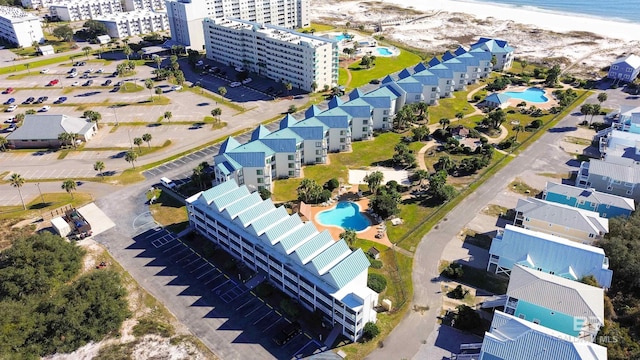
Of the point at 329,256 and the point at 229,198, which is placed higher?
the point at 229,198

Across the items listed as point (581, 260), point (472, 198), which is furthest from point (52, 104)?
point (581, 260)

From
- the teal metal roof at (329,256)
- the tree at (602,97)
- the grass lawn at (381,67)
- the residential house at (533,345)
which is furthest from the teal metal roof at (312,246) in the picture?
the tree at (602,97)

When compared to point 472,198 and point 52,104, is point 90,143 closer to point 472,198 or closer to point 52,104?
point 52,104

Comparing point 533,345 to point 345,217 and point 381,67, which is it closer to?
point 345,217

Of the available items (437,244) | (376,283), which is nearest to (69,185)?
(376,283)

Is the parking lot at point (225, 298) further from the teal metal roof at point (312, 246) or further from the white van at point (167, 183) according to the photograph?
the white van at point (167, 183)

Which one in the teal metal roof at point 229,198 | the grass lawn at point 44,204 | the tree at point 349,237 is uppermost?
the teal metal roof at point 229,198
